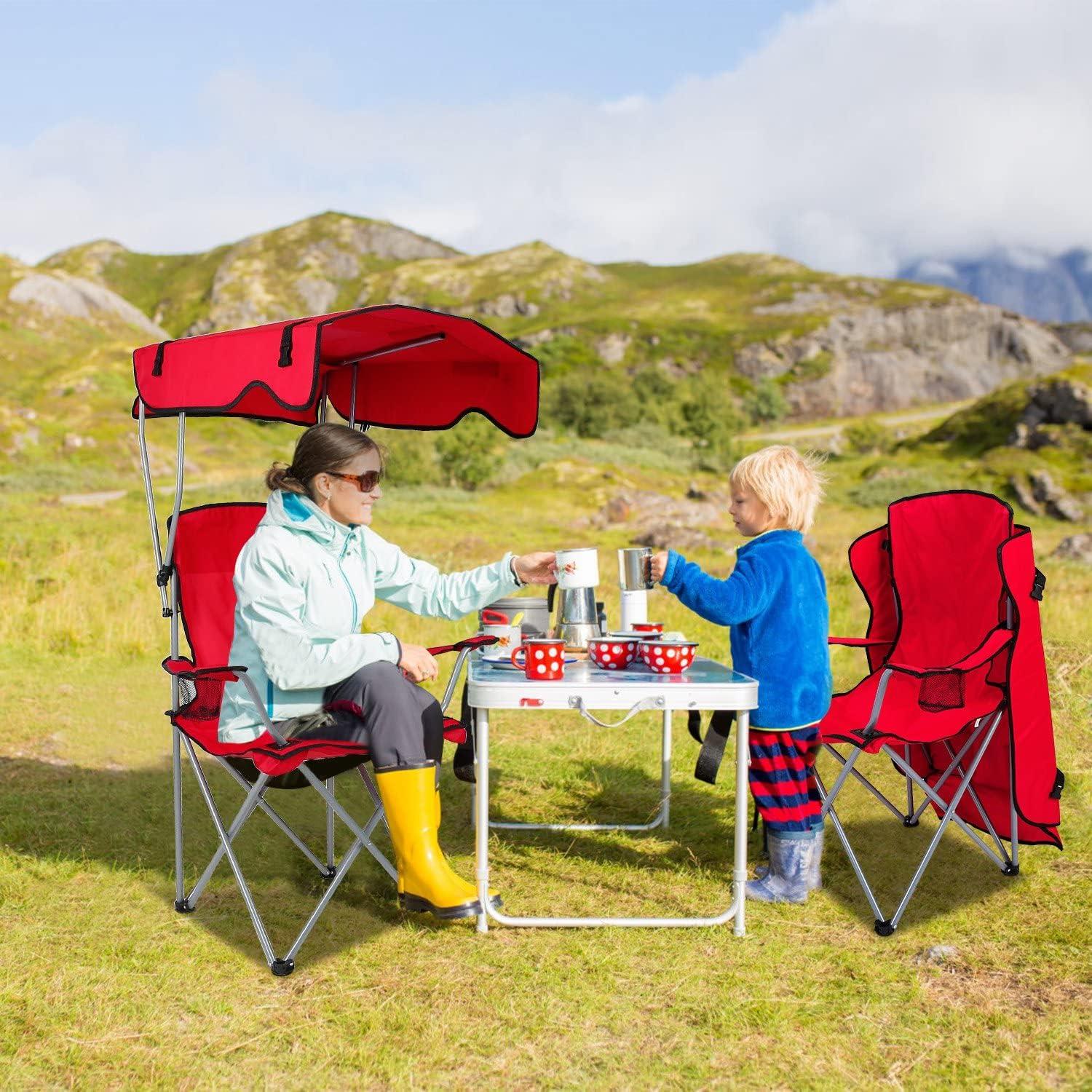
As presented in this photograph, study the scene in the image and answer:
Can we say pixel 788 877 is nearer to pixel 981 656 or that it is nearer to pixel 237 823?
pixel 981 656

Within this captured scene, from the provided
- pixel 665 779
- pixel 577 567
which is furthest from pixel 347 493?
pixel 665 779

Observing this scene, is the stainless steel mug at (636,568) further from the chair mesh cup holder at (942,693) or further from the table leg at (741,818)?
the chair mesh cup holder at (942,693)

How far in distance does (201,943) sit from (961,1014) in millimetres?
2199

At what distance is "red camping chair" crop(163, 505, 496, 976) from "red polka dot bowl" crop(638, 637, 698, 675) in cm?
68

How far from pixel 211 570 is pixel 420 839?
152cm

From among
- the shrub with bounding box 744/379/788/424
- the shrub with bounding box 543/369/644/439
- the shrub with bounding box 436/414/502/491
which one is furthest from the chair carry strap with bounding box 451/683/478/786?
the shrub with bounding box 744/379/788/424

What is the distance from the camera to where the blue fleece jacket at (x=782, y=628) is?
11.6 ft

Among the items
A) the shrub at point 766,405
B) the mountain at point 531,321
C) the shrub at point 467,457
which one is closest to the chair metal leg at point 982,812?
the shrub at point 467,457

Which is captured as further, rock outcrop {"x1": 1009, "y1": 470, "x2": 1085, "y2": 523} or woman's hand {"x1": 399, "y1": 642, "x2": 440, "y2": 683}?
rock outcrop {"x1": 1009, "y1": 470, "x2": 1085, "y2": 523}

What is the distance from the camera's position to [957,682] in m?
3.75

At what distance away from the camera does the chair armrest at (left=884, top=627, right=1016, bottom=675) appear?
3.49 m

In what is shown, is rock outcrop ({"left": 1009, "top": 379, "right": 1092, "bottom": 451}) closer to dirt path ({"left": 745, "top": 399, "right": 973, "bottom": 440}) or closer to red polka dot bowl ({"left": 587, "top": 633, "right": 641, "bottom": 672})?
dirt path ({"left": 745, "top": 399, "right": 973, "bottom": 440})

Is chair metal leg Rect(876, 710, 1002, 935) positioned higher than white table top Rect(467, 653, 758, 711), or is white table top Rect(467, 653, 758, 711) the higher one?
white table top Rect(467, 653, 758, 711)

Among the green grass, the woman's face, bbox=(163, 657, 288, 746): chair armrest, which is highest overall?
the woman's face
